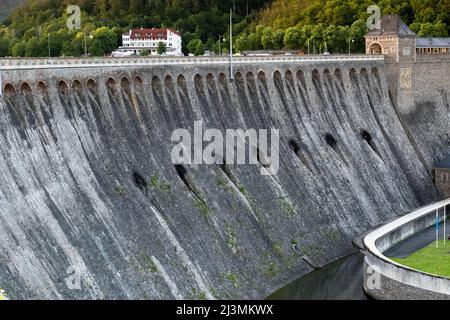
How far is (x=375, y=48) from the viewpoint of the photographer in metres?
77.4

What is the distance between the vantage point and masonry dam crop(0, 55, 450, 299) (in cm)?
4147

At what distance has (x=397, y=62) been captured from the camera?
248 feet

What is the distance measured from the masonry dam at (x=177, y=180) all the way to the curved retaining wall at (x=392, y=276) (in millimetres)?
3882

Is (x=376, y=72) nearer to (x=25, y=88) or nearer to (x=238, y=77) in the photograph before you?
(x=238, y=77)

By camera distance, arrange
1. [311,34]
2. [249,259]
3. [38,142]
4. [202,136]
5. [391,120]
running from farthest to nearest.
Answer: [311,34]
[391,120]
[202,136]
[249,259]
[38,142]

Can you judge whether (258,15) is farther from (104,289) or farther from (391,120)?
(104,289)

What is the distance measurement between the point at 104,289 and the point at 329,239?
65.9 ft

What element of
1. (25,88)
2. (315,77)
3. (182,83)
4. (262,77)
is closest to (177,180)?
(182,83)

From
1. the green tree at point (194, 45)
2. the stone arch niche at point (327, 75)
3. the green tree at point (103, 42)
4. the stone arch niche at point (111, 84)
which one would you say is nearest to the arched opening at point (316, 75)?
the stone arch niche at point (327, 75)

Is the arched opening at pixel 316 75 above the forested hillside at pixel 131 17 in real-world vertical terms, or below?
below

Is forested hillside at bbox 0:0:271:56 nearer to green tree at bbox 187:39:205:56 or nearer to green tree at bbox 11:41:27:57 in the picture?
green tree at bbox 187:39:205:56

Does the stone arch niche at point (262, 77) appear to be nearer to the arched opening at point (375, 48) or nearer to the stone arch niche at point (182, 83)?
the stone arch niche at point (182, 83)

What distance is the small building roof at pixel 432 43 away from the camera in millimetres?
80562

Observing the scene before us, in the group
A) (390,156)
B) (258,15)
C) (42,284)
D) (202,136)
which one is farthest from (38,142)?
(258,15)
